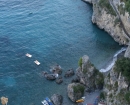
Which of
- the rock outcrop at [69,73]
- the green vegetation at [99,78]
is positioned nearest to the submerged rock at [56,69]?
the rock outcrop at [69,73]

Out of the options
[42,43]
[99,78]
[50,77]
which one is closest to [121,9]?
[99,78]

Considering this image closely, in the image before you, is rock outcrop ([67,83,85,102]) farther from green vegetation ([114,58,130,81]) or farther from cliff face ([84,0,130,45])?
cliff face ([84,0,130,45])

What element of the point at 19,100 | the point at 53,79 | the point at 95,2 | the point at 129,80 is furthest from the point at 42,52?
the point at 129,80

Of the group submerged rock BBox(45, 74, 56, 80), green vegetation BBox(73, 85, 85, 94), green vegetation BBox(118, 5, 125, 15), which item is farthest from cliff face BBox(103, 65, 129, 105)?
green vegetation BBox(118, 5, 125, 15)

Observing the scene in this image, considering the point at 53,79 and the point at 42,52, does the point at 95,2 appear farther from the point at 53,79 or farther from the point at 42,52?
the point at 53,79

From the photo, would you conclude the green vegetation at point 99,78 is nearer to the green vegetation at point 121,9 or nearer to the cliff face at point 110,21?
the cliff face at point 110,21

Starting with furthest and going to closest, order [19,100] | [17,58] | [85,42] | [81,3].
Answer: [81,3]
[85,42]
[17,58]
[19,100]
